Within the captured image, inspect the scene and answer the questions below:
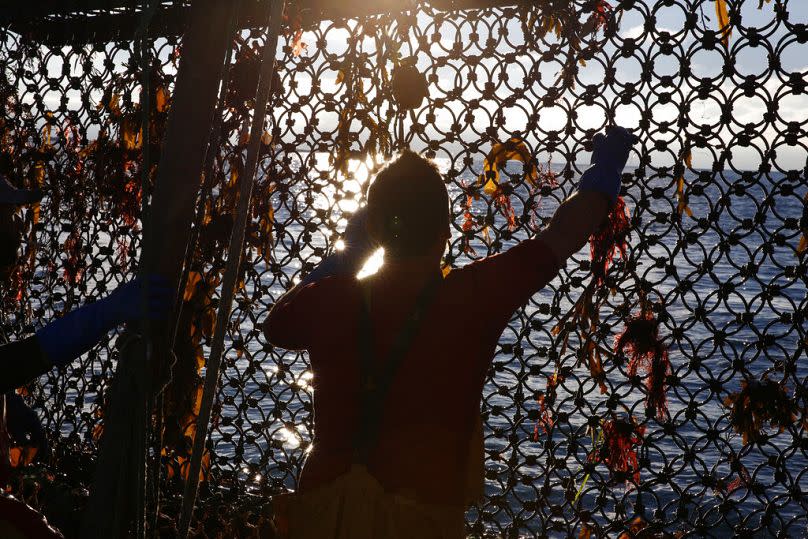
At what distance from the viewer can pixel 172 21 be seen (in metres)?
3.85

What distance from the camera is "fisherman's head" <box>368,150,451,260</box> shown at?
2049 millimetres

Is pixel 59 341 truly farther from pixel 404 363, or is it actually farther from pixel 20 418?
pixel 404 363

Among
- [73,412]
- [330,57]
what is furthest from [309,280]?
[73,412]

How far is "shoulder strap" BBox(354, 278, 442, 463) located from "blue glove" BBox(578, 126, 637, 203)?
0.70m

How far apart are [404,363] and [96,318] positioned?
91cm

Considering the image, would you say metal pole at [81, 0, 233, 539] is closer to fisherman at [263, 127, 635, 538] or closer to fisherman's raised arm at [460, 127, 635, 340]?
fisherman at [263, 127, 635, 538]

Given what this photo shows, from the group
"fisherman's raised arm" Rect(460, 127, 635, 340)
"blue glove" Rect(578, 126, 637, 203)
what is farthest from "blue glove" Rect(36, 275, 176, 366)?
"blue glove" Rect(578, 126, 637, 203)

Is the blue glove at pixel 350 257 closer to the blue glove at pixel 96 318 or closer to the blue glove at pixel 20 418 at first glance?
the blue glove at pixel 96 318

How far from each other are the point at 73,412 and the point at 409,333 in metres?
3.35

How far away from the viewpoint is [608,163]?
98.8 inches

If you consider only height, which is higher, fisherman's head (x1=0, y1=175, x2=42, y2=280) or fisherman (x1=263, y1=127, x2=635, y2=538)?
fisherman's head (x1=0, y1=175, x2=42, y2=280)

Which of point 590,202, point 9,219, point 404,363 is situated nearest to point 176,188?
point 9,219

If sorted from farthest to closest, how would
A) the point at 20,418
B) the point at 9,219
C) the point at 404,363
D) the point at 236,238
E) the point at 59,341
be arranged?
the point at 20,418
the point at 9,219
the point at 236,238
the point at 59,341
the point at 404,363

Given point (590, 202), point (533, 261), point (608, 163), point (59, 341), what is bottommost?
point (59, 341)
